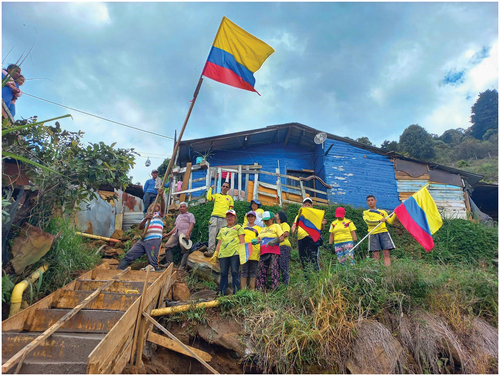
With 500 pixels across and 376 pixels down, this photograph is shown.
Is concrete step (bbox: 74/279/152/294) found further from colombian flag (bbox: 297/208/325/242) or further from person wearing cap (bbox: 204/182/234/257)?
colombian flag (bbox: 297/208/325/242)

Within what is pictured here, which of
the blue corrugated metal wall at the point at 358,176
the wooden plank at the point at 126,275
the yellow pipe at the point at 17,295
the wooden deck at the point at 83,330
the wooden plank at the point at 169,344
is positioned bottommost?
the wooden plank at the point at 169,344

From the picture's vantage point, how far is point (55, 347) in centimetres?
269

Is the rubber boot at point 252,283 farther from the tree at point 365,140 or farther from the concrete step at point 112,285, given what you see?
the tree at point 365,140

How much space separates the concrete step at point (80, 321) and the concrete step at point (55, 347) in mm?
424

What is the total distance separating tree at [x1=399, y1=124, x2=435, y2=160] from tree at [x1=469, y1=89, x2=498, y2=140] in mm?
13327

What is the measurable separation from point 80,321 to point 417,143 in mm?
30310

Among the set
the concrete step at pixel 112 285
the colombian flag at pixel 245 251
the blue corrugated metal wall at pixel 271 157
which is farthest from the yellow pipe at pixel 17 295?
the blue corrugated metal wall at pixel 271 157

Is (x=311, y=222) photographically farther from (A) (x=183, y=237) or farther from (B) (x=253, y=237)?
(A) (x=183, y=237)

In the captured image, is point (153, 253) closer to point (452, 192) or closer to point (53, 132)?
point (53, 132)

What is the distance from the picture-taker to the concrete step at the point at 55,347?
8.71ft

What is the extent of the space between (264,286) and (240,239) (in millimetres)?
954

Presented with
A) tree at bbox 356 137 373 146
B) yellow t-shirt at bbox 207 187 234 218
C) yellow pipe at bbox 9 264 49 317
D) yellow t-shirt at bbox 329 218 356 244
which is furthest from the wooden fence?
tree at bbox 356 137 373 146

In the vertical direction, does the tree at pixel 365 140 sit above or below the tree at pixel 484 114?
below

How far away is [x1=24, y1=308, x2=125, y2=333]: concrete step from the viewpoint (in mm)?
3195
